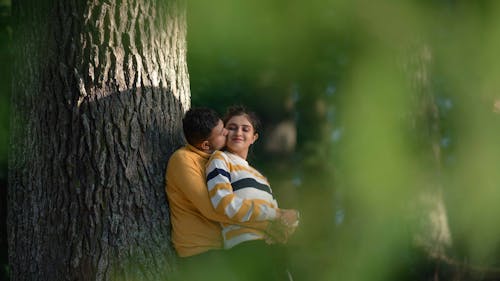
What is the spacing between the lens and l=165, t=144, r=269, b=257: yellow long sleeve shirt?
3.97 metres

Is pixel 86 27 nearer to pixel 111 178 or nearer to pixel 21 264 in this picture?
pixel 111 178

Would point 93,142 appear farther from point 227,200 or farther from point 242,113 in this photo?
point 242,113

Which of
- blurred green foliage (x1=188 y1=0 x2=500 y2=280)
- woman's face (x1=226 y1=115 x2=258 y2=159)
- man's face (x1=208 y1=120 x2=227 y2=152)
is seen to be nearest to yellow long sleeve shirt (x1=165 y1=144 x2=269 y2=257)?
man's face (x1=208 y1=120 x2=227 y2=152)

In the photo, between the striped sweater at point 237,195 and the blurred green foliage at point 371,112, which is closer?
the striped sweater at point 237,195

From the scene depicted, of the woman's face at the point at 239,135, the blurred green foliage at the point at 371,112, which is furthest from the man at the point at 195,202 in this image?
the blurred green foliage at the point at 371,112

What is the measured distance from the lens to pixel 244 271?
4039 mm

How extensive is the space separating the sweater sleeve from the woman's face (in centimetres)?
22

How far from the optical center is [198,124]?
408 cm

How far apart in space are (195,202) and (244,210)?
0.25m

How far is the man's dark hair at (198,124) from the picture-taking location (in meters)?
4.09

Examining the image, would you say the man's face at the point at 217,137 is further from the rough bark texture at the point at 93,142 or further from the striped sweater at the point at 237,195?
the rough bark texture at the point at 93,142

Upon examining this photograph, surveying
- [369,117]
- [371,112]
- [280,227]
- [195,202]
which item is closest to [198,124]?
[195,202]

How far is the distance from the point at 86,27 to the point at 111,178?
2.51 feet

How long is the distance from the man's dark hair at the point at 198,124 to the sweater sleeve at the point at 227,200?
139mm
